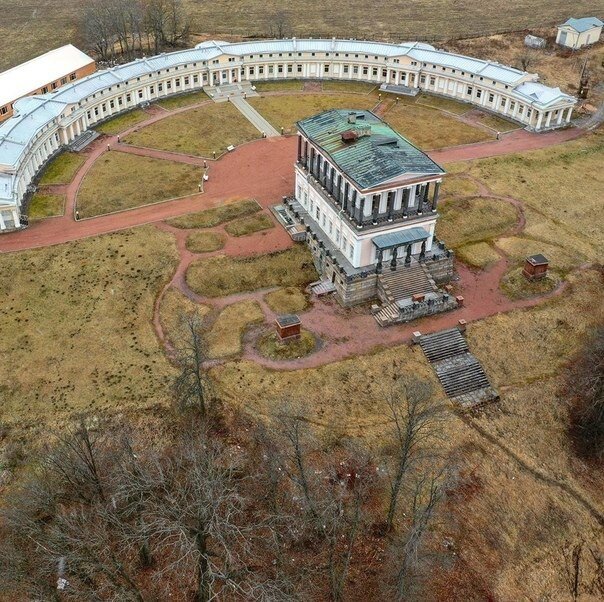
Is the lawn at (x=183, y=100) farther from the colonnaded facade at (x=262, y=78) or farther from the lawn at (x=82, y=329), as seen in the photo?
the lawn at (x=82, y=329)

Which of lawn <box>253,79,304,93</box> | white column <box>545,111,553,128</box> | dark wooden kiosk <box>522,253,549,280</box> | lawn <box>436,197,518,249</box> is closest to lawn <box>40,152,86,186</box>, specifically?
lawn <box>253,79,304,93</box>

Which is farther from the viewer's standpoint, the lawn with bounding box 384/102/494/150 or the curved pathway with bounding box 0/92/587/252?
the lawn with bounding box 384/102/494/150

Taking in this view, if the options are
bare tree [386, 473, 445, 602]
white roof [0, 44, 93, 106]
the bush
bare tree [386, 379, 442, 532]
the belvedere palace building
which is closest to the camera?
bare tree [386, 473, 445, 602]

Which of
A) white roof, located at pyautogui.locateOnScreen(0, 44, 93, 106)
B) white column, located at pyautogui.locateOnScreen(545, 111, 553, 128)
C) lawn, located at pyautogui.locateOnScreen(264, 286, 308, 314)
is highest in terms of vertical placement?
white roof, located at pyautogui.locateOnScreen(0, 44, 93, 106)

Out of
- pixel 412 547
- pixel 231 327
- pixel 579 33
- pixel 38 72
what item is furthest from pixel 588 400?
pixel 38 72

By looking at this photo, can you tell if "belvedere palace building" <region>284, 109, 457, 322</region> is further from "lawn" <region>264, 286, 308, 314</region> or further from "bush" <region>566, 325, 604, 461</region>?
"bush" <region>566, 325, 604, 461</region>

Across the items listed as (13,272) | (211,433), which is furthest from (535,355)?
(13,272)

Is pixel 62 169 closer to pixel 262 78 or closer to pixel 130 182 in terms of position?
pixel 130 182

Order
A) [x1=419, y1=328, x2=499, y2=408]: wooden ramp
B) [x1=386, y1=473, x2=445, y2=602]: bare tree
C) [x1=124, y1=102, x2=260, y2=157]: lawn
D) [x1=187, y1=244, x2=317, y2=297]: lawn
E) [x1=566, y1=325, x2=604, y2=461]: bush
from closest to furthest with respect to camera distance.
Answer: [x1=386, y1=473, x2=445, y2=602]: bare tree < [x1=566, y1=325, x2=604, y2=461]: bush < [x1=419, y1=328, x2=499, y2=408]: wooden ramp < [x1=187, y1=244, x2=317, y2=297]: lawn < [x1=124, y1=102, x2=260, y2=157]: lawn
